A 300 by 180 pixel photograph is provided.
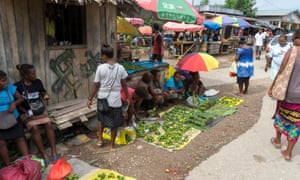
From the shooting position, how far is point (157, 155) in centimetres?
384

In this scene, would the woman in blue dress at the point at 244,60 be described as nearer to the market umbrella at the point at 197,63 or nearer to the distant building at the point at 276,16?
the market umbrella at the point at 197,63

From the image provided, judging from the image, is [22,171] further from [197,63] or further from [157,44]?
[157,44]

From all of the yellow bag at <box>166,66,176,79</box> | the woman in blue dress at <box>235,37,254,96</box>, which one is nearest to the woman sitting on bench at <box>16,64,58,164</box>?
the yellow bag at <box>166,66,176,79</box>

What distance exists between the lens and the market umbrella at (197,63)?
5957 mm

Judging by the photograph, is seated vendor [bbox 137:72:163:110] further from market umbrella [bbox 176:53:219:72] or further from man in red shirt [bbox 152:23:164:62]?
man in red shirt [bbox 152:23:164:62]

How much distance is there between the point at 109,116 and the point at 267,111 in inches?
166

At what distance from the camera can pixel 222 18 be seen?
15281 millimetres

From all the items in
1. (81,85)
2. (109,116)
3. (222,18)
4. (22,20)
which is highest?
(222,18)

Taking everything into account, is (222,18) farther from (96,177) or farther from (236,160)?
(96,177)

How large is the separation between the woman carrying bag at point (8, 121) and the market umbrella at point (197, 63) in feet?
13.0

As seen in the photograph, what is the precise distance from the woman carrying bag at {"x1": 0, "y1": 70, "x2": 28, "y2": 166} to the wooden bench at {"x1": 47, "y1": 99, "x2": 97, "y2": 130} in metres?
0.58

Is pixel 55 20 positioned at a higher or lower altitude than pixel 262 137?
higher

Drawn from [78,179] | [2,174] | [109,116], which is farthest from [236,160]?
[2,174]

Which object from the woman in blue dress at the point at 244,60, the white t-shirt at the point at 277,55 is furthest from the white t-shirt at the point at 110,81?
the white t-shirt at the point at 277,55
